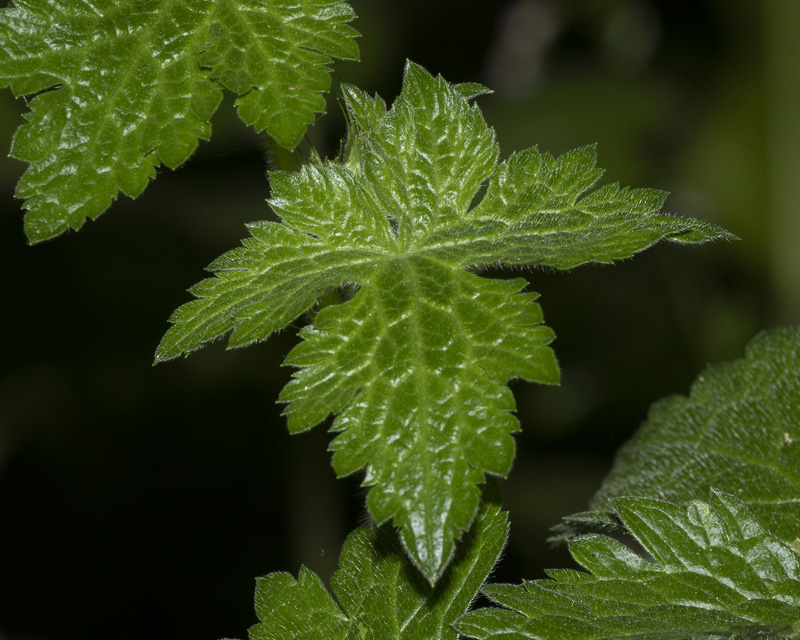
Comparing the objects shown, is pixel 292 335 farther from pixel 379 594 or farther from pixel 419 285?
pixel 419 285

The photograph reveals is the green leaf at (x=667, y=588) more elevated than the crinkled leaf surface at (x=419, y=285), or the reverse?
the crinkled leaf surface at (x=419, y=285)

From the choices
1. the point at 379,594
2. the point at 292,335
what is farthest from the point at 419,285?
the point at 292,335

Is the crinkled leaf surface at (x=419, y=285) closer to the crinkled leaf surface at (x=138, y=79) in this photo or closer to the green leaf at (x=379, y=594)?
the crinkled leaf surface at (x=138, y=79)

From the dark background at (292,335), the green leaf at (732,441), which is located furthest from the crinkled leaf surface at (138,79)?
the dark background at (292,335)

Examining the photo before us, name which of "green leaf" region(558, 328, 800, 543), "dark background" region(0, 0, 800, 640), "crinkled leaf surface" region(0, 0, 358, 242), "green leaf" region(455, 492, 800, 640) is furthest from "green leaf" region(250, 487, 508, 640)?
"dark background" region(0, 0, 800, 640)

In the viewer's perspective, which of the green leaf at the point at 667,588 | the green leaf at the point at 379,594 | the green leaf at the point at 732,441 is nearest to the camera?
the green leaf at the point at 667,588

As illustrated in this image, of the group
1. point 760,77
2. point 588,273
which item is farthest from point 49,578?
point 760,77

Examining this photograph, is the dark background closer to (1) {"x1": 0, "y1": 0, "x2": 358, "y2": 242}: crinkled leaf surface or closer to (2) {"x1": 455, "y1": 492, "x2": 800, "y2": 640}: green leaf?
(2) {"x1": 455, "y1": 492, "x2": 800, "y2": 640}: green leaf
